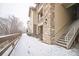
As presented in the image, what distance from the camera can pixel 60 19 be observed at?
2447 millimetres

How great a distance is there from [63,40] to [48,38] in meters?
0.23

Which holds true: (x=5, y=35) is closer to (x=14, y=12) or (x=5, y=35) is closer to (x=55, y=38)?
(x=14, y=12)

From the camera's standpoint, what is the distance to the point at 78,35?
8.09 ft

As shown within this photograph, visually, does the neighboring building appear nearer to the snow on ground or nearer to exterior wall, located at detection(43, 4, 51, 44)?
exterior wall, located at detection(43, 4, 51, 44)

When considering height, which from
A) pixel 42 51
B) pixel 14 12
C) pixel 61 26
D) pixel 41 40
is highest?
→ pixel 14 12

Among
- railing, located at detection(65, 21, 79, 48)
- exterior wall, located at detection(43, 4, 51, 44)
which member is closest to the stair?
railing, located at detection(65, 21, 79, 48)

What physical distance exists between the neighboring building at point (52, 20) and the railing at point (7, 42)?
27 cm

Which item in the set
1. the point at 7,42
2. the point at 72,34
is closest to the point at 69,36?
the point at 72,34

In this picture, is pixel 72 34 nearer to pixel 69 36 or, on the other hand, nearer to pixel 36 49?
pixel 69 36

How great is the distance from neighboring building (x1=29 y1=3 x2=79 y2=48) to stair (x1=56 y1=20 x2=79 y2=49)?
4 cm

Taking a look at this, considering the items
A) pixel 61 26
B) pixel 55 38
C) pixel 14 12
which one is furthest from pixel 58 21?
pixel 14 12

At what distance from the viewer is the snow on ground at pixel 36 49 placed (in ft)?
7.92

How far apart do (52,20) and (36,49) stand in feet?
1.67

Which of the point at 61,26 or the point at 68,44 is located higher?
the point at 61,26
